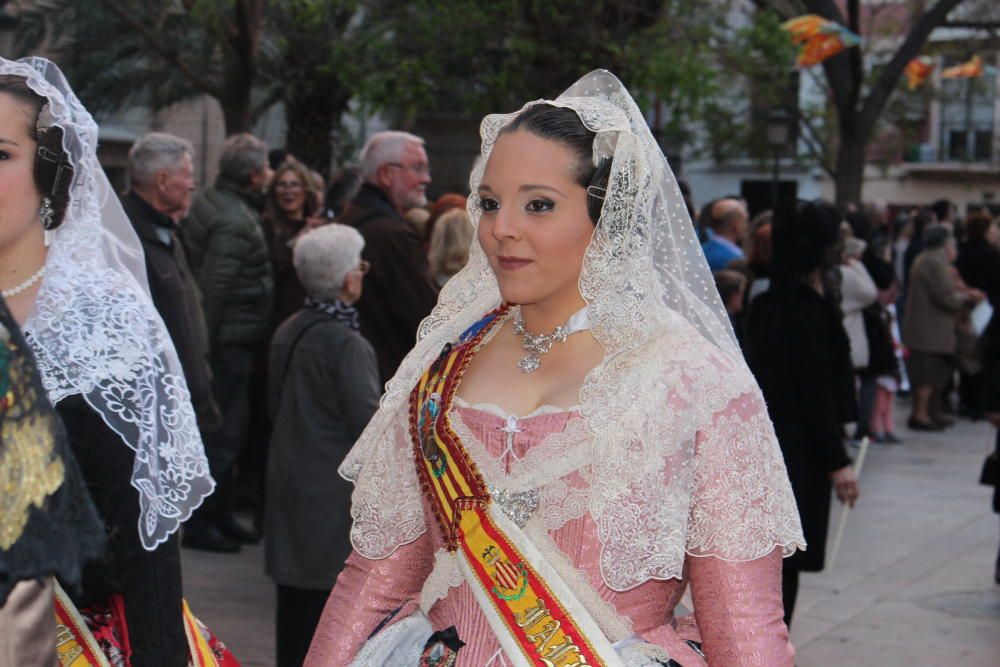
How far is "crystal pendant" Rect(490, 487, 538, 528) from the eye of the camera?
271 cm

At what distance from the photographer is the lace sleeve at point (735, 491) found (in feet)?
8.74

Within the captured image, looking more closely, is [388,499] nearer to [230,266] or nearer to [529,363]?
[529,363]

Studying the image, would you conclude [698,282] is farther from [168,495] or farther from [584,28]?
[584,28]

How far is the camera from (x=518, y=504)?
8.92 ft

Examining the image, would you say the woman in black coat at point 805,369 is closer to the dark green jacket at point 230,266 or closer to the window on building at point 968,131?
the dark green jacket at point 230,266

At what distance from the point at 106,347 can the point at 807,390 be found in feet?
11.1

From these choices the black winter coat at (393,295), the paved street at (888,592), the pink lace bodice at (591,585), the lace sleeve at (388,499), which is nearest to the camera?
the pink lace bodice at (591,585)

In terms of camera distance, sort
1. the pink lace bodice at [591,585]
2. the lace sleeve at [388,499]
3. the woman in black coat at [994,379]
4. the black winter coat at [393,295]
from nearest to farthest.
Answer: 1. the pink lace bodice at [591,585]
2. the lace sleeve at [388,499]
3. the black winter coat at [393,295]
4. the woman in black coat at [994,379]

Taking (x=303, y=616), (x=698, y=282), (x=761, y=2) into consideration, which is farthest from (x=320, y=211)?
(x=761, y=2)

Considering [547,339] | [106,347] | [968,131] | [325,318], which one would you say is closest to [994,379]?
[325,318]

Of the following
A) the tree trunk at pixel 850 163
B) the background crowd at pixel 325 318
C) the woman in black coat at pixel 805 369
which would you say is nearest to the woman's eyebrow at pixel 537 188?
the background crowd at pixel 325 318

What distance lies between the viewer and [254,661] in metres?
6.16

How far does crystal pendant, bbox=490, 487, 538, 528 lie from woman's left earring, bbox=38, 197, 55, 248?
1.01m

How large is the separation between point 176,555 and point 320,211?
634 centimetres
